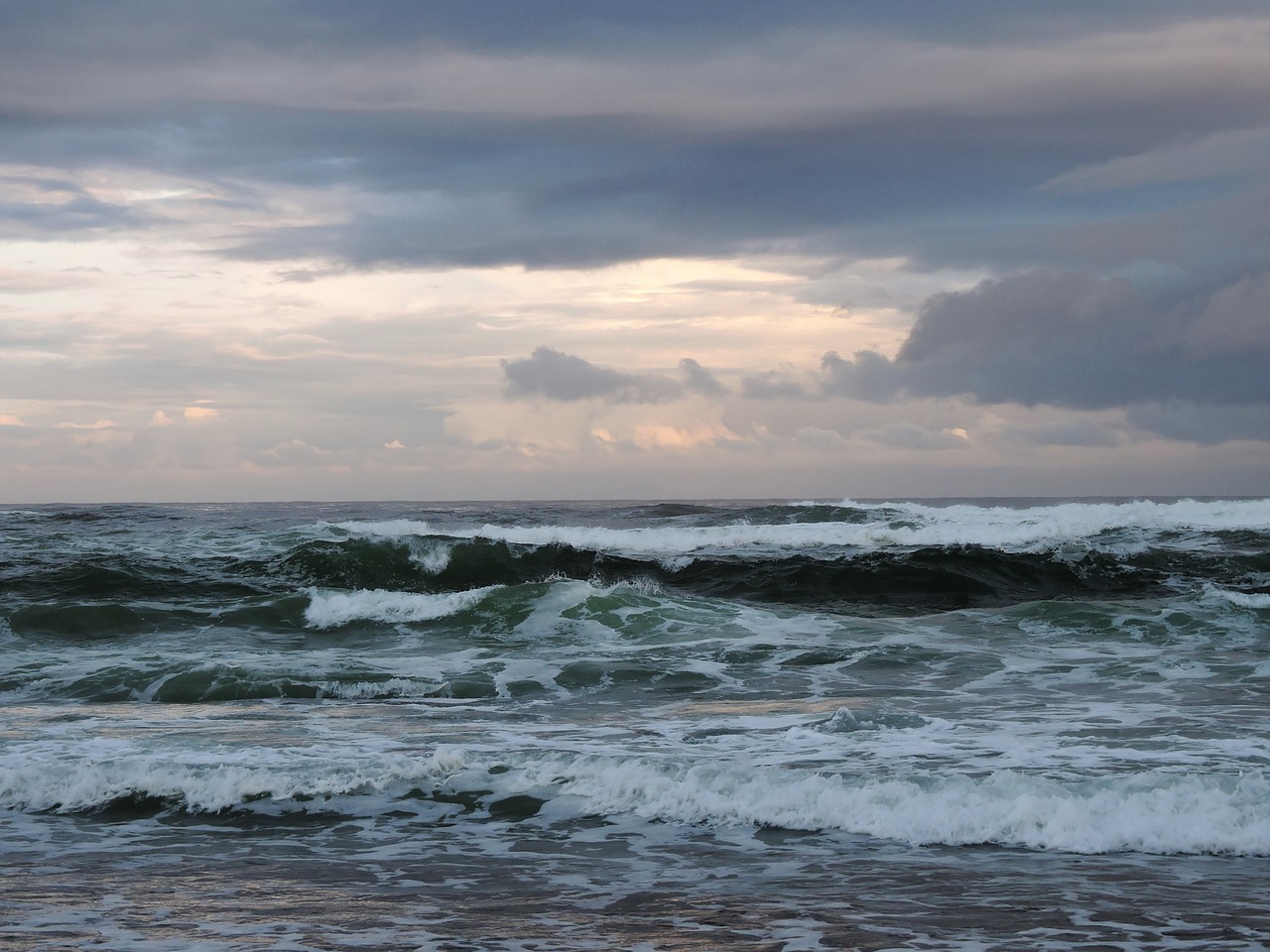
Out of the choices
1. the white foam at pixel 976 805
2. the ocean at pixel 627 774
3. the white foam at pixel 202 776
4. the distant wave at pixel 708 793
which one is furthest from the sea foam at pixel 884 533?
the white foam at pixel 976 805

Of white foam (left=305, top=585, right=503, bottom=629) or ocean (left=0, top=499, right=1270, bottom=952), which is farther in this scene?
white foam (left=305, top=585, right=503, bottom=629)

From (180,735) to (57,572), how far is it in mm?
17303

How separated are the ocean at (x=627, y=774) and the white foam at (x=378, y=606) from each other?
0.31ft

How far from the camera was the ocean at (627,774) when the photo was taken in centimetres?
557

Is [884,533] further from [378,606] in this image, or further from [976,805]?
[976,805]

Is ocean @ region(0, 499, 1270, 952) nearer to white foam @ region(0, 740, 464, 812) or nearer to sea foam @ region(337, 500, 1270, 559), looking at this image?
white foam @ region(0, 740, 464, 812)

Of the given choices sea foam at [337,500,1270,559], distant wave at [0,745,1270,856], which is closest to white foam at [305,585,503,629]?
distant wave at [0,745,1270,856]

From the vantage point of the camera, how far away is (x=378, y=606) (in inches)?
741

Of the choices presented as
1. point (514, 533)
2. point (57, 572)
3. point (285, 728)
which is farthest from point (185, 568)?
point (285, 728)

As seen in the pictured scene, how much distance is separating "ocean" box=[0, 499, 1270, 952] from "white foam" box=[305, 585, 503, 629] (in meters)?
0.09

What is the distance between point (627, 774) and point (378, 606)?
11542 millimetres

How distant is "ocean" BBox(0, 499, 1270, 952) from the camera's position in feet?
18.3

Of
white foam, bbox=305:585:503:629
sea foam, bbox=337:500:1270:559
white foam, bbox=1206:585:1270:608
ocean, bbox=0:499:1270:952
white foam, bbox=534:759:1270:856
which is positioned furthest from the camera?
sea foam, bbox=337:500:1270:559

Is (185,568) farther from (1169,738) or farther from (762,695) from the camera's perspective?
(1169,738)
